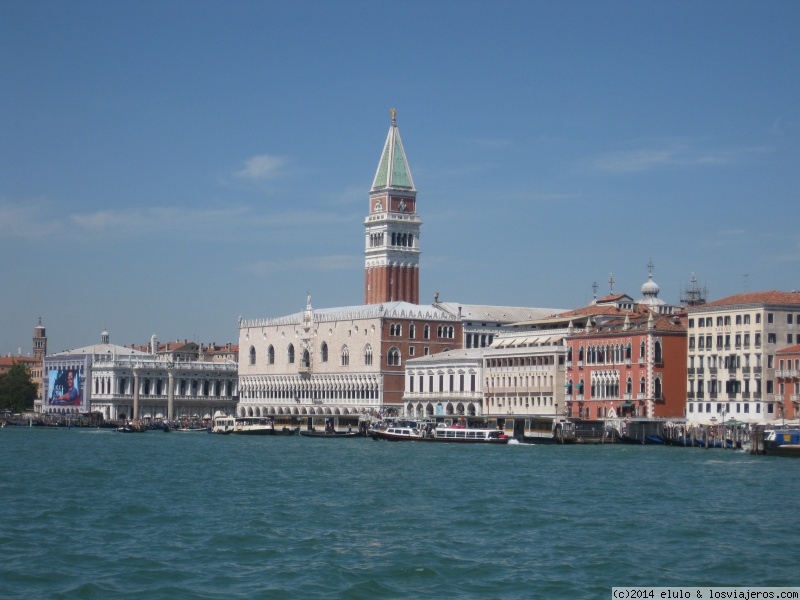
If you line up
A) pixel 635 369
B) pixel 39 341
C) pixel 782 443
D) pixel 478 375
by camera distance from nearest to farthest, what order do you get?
pixel 782 443 → pixel 635 369 → pixel 478 375 → pixel 39 341

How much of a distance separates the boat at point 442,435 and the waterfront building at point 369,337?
798 inches

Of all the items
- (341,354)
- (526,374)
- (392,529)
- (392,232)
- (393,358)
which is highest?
(392,232)

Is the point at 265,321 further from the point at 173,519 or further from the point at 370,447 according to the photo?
the point at 173,519

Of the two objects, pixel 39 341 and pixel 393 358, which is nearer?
pixel 393 358

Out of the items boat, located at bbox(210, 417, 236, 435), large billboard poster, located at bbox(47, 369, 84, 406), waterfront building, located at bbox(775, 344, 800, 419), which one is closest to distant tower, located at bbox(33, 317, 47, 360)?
large billboard poster, located at bbox(47, 369, 84, 406)

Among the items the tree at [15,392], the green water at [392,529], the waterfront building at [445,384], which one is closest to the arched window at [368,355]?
the waterfront building at [445,384]

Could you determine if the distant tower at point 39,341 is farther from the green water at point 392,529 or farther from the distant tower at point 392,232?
the green water at point 392,529

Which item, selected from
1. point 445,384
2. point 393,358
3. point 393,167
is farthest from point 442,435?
point 393,167

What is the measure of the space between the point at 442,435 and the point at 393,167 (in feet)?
135

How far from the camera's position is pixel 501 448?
77.6 metres

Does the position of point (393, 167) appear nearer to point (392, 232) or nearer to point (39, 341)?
point (392, 232)

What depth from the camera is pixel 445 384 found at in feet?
342

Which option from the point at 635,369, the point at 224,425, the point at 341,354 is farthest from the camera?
the point at 341,354

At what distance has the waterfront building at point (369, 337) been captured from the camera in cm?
11156
